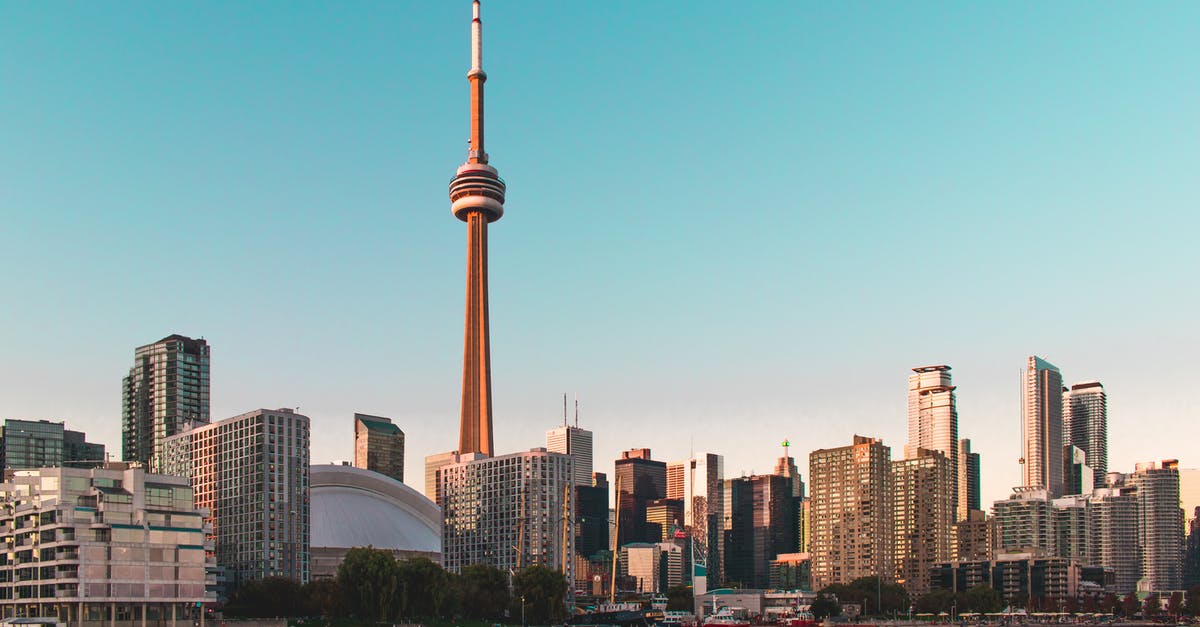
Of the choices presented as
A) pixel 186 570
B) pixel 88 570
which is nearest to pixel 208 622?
pixel 186 570

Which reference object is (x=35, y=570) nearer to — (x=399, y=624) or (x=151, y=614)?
(x=151, y=614)

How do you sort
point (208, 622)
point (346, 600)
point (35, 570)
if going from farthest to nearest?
point (346, 600) < point (208, 622) < point (35, 570)

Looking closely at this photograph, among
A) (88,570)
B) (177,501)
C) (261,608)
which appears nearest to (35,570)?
(88,570)

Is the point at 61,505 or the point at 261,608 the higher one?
the point at 61,505

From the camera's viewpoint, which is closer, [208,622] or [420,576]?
[208,622]

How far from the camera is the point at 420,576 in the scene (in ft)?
629

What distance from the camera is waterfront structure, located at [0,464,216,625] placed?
154m

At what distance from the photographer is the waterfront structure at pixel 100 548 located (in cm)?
15438

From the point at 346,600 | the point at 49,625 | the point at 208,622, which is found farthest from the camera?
the point at 346,600

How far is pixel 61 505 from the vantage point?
155 metres

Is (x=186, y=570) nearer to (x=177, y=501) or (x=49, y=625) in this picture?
(x=177, y=501)

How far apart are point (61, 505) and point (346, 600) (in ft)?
150

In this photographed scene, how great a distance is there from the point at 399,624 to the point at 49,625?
53.6 metres

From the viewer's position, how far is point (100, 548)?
513 feet
